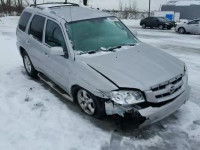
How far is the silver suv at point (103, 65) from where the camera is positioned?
4484 mm

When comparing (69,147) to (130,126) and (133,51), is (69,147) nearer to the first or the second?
(130,126)

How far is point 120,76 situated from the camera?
15.1ft

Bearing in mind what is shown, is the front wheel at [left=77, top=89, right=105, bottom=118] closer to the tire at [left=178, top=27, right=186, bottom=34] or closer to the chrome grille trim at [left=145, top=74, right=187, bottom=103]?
the chrome grille trim at [left=145, top=74, right=187, bottom=103]

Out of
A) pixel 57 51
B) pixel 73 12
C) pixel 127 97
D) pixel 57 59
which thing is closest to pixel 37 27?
pixel 73 12

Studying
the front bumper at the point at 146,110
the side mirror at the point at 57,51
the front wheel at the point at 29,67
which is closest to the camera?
the front bumper at the point at 146,110

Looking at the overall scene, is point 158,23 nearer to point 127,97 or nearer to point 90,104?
point 90,104

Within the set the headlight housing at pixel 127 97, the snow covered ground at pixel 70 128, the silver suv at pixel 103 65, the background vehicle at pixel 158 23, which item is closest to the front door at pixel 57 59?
the silver suv at pixel 103 65

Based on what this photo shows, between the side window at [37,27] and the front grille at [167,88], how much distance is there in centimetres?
314

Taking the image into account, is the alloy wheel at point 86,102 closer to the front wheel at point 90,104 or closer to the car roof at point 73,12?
the front wheel at point 90,104

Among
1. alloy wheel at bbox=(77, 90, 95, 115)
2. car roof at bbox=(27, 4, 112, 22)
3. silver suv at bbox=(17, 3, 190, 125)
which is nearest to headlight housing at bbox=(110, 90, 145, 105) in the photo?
silver suv at bbox=(17, 3, 190, 125)

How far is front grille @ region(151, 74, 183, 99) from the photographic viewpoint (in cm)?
452

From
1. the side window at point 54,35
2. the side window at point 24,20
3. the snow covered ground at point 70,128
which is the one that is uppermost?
the side window at point 24,20

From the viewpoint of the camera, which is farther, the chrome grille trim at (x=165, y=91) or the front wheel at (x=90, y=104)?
the front wheel at (x=90, y=104)

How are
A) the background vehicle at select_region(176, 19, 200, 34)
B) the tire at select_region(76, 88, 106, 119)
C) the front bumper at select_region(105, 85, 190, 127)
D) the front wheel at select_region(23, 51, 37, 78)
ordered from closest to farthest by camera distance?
the front bumper at select_region(105, 85, 190, 127) < the tire at select_region(76, 88, 106, 119) < the front wheel at select_region(23, 51, 37, 78) < the background vehicle at select_region(176, 19, 200, 34)
